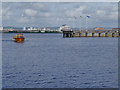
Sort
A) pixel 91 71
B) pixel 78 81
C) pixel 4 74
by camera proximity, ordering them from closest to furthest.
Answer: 1. pixel 78 81
2. pixel 4 74
3. pixel 91 71

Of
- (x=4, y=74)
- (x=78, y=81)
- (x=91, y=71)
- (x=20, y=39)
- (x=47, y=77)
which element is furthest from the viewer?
(x=20, y=39)

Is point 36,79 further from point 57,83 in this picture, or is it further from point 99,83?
point 99,83

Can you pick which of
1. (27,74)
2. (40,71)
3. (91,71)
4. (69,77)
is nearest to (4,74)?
(27,74)

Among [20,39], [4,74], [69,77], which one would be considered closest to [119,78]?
[69,77]

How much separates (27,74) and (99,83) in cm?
938

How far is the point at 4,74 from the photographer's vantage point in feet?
99.4

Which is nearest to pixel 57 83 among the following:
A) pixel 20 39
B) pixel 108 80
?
pixel 108 80

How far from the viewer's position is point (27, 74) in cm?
3047

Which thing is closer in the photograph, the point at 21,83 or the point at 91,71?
the point at 21,83

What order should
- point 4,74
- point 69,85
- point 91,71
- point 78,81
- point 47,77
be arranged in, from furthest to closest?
point 91,71
point 4,74
point 47,77
point 78,81
point 69,85

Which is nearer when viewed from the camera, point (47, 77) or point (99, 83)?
point (99, 83)

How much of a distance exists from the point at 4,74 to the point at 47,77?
5586 mm

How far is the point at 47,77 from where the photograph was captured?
28359mm

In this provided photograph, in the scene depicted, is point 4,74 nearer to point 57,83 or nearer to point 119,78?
point 57,83
